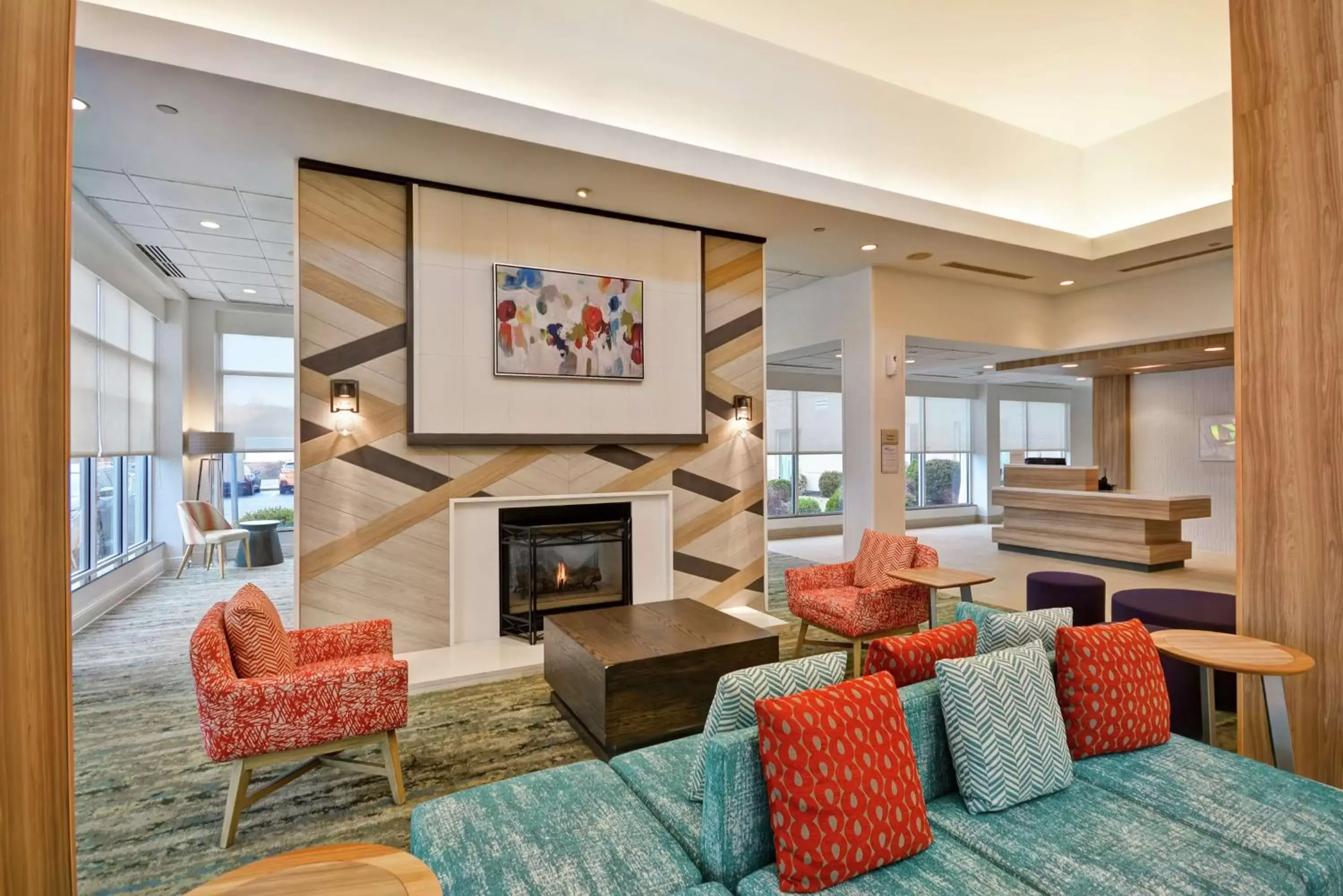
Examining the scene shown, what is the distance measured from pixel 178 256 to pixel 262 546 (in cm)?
349

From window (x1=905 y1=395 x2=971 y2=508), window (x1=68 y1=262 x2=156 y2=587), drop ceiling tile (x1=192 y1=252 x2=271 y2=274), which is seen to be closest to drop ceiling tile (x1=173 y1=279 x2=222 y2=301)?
window (x1=68 y1=262 x2=156 y2=587)

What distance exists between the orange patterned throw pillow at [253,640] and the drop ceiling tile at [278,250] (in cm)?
425

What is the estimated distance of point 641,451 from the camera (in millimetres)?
5152

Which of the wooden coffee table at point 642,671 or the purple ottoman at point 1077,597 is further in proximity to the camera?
the purple ottoman at point 1077,597

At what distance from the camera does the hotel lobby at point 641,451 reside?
5.22 ft

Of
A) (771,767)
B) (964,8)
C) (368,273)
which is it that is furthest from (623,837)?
(964,8)

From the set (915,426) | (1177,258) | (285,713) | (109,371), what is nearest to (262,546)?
(109,371)

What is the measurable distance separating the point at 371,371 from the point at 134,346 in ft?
15.2

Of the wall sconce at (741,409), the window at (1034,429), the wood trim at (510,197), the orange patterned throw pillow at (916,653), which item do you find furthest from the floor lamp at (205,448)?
the window at (1034,429)

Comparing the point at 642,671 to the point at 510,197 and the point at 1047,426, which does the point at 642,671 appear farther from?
the point at 1047,426

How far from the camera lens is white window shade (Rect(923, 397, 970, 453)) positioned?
1294 centimetres

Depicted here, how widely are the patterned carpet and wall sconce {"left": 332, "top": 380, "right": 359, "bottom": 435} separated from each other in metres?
1.78

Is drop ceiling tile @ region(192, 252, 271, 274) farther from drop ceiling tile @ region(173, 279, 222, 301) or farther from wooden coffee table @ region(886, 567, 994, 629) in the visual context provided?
wooden coffee table @ region(886, 567, 994, 629)

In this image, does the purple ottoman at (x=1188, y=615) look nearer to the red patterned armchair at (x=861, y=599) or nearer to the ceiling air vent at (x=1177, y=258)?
the red patterned armchair at (x=861, y=599)
